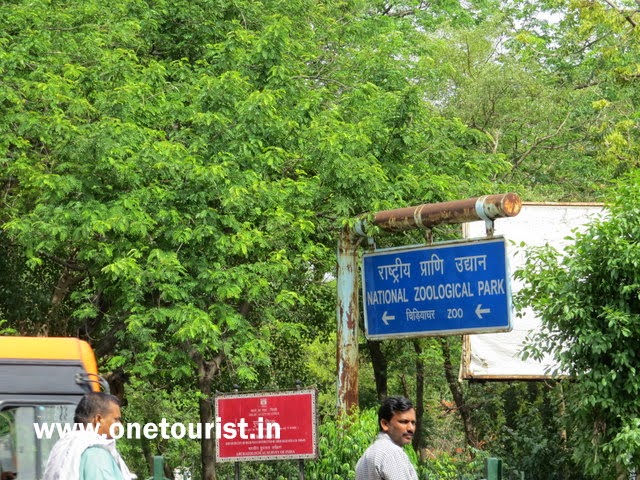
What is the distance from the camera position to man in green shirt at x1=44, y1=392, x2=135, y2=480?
17.0 feet

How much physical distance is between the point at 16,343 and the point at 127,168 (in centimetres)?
585

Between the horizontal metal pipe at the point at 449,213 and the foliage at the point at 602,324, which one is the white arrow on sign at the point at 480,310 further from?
the foliage at the point at 602,324

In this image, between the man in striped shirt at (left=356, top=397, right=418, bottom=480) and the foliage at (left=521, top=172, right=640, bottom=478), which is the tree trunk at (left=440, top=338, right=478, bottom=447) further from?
the man in striped shirt at (left=356, top=397, right=418, bottom=480)

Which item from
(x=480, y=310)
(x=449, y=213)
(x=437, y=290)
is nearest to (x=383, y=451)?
(x=480, y=310)

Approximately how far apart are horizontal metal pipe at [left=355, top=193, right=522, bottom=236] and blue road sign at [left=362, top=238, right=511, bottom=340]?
29 cm

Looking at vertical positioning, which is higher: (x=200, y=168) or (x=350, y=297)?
(x=200, y=168)

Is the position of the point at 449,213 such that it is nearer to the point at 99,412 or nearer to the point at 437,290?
the point at 437,290

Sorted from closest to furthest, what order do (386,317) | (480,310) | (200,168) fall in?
(480,310) → (386,317) → (200,168)

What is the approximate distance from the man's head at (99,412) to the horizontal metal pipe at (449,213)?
6.19 meters

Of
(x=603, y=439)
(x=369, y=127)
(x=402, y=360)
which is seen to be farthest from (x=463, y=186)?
(x=402, y=360)

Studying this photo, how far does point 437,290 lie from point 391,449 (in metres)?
5.05

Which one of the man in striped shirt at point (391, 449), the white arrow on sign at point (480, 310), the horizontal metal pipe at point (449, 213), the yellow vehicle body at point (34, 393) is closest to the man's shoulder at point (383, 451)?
the man in striped shirt at point (391, 449)

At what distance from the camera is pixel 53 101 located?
16.1 m

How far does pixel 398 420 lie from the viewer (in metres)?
6.68
